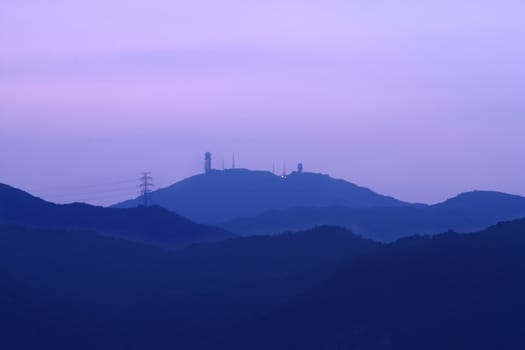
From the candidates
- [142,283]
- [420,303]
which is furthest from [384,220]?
[420,303]

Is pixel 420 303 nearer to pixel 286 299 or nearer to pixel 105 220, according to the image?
pixel 286 299

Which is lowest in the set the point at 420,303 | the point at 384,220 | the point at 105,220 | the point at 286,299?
the point at 420,303

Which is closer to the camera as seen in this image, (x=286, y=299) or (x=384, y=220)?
(x=286, y=299)

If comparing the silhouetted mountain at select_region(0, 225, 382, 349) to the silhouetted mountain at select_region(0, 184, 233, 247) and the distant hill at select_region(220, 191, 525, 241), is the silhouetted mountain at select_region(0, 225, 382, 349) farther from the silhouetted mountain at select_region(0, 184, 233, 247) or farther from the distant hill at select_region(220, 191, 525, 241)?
the distant hill at select_region(220, 191, 525, 241)

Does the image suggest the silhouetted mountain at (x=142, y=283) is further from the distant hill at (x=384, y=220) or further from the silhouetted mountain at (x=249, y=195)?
the silhouetted mountain at (x=249, y=195)

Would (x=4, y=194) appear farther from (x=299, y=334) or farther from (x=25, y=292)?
(x=299, y=334)

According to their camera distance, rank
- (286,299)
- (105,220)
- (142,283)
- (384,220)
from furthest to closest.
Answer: (384,220) → (105,220) → (142,283) → (286,299)

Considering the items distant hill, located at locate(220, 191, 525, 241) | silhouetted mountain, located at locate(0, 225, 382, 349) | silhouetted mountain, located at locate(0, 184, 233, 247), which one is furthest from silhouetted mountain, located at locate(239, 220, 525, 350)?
distant hill, located at locate(220, 191, 525, 241)

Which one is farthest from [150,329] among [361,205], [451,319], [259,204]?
[361,205]
